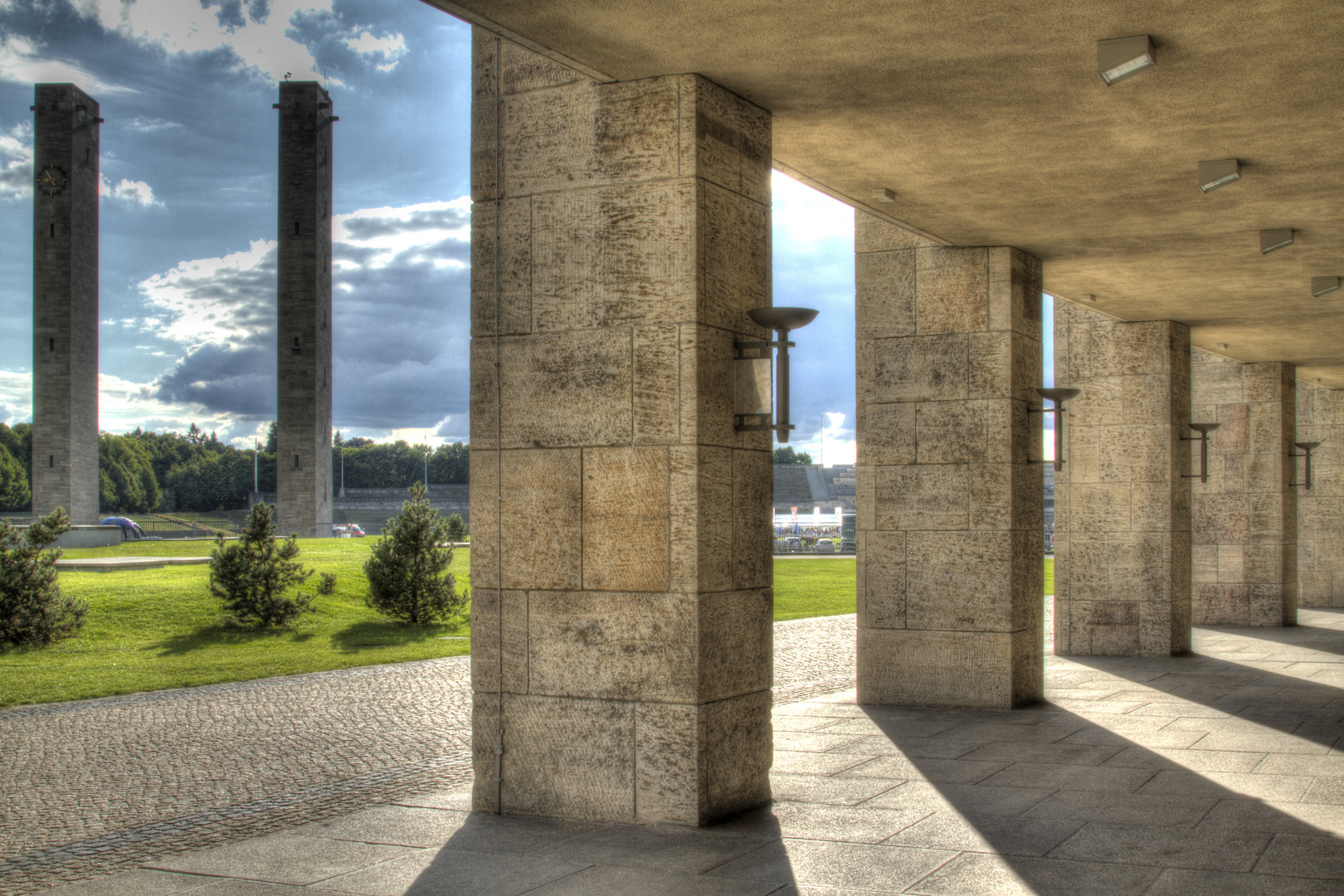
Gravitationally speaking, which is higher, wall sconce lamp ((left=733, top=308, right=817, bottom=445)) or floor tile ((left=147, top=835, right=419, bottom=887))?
wall sconce lamp ((left=733, top=308, right=817, bottom=445))

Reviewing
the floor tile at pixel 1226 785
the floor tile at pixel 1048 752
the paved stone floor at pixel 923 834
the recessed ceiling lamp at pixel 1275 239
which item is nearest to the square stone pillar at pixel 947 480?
the paved stone floor at pixel 923 834

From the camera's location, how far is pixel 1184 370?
16.4m

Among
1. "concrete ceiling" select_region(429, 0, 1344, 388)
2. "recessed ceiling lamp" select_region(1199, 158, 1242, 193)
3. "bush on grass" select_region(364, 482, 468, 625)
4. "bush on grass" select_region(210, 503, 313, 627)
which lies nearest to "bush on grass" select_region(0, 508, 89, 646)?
"bush on grass" select_region(210, 503, 313, 627)

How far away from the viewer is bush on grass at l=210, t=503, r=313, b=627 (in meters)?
18.7

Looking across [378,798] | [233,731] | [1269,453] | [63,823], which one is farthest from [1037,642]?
[1269,453]

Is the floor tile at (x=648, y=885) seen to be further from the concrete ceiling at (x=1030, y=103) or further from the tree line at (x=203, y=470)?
the tree line at (x=203, y=470)

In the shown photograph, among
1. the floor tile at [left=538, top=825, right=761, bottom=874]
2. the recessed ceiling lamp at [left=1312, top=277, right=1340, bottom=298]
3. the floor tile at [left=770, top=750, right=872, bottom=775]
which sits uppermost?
the recessed ceiling lamp at [left=1312, top=277, right=1340, bottom=298]

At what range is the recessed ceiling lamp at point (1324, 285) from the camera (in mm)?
13445

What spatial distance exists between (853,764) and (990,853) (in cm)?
236

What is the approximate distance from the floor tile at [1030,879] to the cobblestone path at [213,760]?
3.73 meters

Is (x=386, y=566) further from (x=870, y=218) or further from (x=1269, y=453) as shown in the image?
(x=1269, y=453)

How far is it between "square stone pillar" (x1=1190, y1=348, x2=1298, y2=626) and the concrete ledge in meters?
20.9

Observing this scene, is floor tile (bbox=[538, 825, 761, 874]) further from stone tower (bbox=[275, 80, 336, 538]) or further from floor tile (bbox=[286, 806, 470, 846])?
stone tower (bbox=[275, 80, 336, 538])

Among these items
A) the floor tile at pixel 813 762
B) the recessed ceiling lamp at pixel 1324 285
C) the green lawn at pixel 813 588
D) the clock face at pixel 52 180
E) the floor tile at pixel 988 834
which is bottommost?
the green lawn at pixel 813 588
